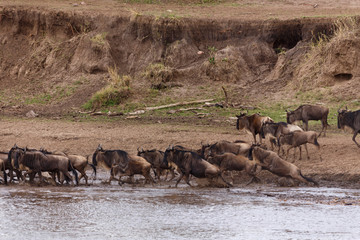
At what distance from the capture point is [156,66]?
2797 cm

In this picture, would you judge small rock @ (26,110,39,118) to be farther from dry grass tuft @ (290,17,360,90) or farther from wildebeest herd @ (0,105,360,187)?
dry grass tuft @ (290,17,360,90)

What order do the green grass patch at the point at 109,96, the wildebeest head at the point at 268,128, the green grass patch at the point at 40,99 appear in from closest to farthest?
the wildebeest head at the point at 268,128 → the green grass patch at the point at 109,96 → the green grass patch at the point at 40,99

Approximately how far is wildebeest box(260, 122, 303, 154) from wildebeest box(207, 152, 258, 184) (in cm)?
252

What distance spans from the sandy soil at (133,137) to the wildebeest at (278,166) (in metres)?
1.00

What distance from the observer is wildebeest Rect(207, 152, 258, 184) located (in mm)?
15656

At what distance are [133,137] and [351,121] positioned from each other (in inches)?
260

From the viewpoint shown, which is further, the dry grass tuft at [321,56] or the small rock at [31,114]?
the dry grass tuft at [321,56]

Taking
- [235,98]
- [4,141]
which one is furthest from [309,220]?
[235,98]

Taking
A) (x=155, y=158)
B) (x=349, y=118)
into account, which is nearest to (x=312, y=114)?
(x=349, y=118)

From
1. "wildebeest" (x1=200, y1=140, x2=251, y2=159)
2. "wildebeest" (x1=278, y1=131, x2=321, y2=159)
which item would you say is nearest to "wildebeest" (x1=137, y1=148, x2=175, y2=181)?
"wildebeest" (x1=200, y1=140, x2=251, y2=159)

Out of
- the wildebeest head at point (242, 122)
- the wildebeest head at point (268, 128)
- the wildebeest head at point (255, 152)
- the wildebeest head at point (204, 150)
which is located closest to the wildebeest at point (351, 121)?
the wildebeest head at point (268, 128)

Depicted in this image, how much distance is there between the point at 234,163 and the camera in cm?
1567

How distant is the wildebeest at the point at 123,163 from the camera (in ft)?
51.8

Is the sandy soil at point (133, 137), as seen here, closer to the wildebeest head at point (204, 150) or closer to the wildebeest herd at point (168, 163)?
the wildebeest herd at point (168, 163)
